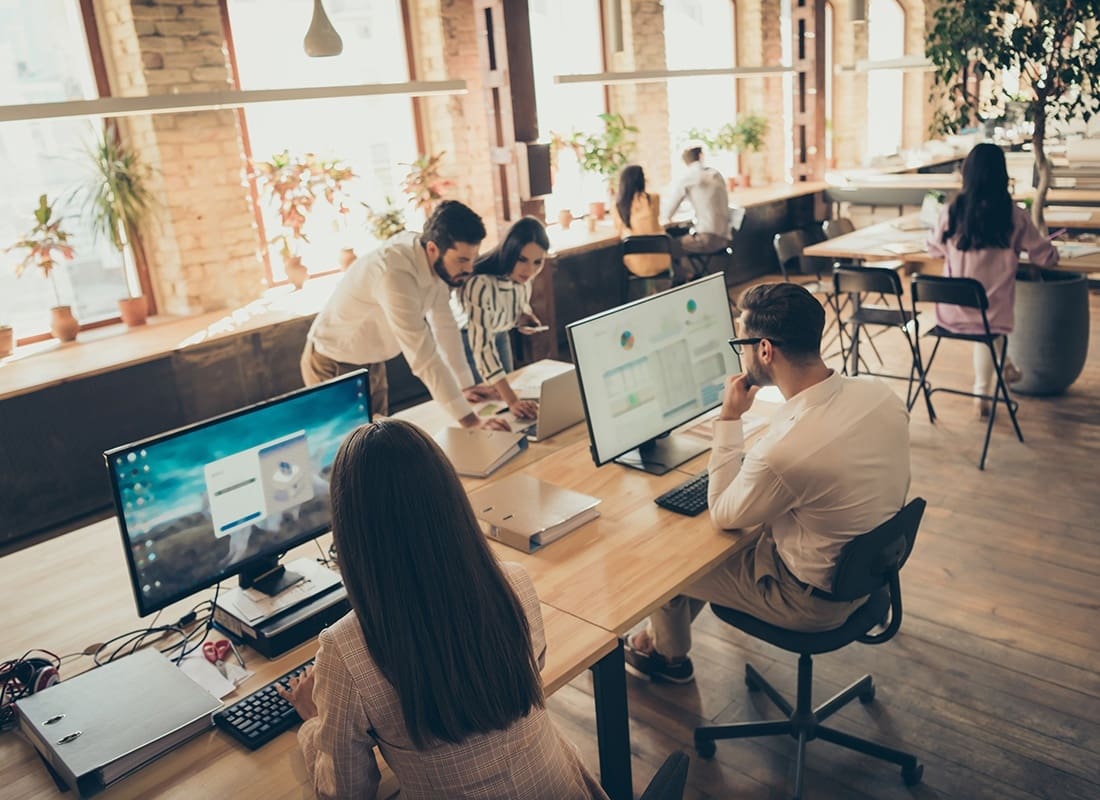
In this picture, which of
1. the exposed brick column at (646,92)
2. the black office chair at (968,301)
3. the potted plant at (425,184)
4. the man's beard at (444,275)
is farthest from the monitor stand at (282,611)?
the exposed brick column at (646,92)

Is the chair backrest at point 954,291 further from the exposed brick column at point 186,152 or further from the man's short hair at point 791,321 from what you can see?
the exposed brick column at point 186,152

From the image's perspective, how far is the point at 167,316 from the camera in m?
5.83

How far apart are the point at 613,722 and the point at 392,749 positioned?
0.74m

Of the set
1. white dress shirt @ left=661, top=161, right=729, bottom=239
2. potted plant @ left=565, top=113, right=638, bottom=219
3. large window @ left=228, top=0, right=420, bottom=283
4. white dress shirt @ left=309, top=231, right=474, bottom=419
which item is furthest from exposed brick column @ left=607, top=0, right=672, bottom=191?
white dress shirt @ left=309, top=231, right=474, bottom=419

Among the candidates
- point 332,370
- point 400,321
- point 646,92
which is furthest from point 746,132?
point 400,321

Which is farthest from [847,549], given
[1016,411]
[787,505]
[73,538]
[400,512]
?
[1016,411]

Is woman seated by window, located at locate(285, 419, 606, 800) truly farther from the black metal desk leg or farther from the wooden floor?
the wooden floor

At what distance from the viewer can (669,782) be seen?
1.52m

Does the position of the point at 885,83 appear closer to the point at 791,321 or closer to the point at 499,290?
the point at 499,290

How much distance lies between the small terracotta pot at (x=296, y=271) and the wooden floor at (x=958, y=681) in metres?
3.96

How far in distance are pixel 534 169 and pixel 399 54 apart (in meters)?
1.83

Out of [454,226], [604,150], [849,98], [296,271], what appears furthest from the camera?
[849,98]

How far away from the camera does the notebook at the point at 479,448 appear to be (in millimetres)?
2928

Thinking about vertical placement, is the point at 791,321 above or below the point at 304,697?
above
